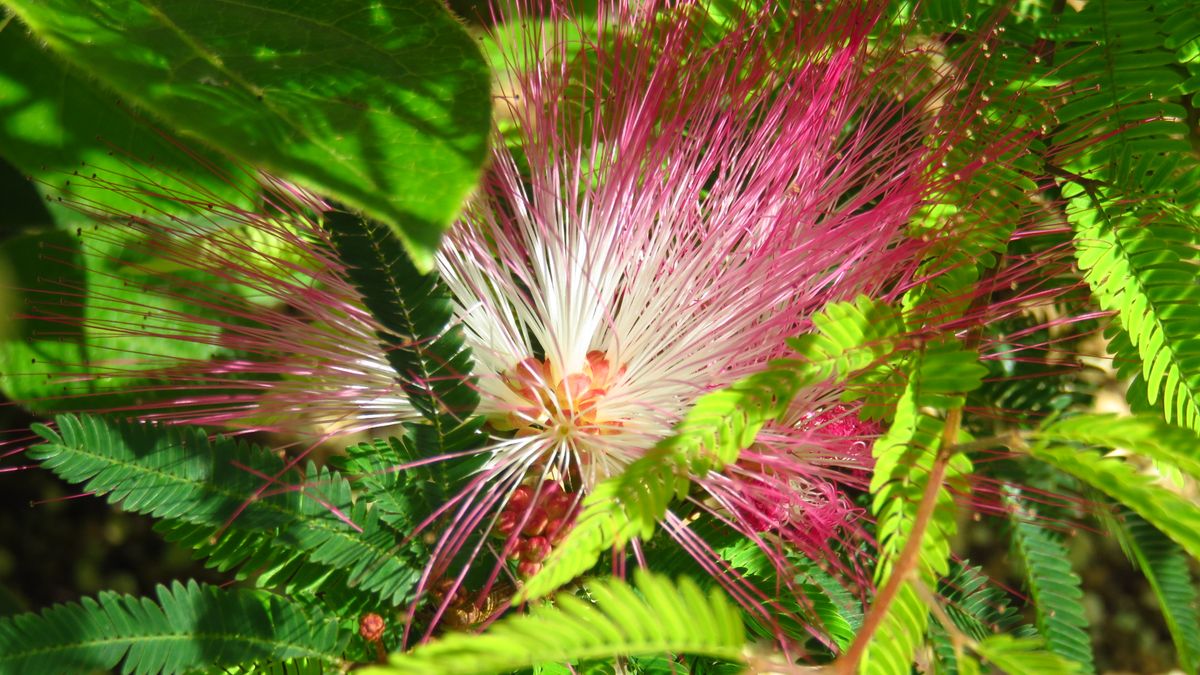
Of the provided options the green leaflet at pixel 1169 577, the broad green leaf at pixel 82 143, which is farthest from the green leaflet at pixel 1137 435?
the broad green leaf at pixel 82 143

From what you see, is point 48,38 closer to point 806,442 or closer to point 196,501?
point 196,501

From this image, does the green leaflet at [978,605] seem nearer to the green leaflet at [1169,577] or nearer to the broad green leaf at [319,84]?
the green leaflet at [1169,577]

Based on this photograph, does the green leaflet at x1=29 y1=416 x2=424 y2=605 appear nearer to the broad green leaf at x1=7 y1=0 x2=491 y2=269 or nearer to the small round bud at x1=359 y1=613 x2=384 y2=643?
the small round bud at x1=359 y1=613 x2=384 y2=643

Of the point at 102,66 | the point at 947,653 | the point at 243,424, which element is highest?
the point at 102,66

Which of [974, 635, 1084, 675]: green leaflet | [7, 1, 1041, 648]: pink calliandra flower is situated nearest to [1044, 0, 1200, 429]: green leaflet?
[7, 1, 1041, 648]: pink calliandra flower

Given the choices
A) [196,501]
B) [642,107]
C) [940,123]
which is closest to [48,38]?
[196,501]

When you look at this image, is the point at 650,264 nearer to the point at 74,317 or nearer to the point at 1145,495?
the point at 1145,495
